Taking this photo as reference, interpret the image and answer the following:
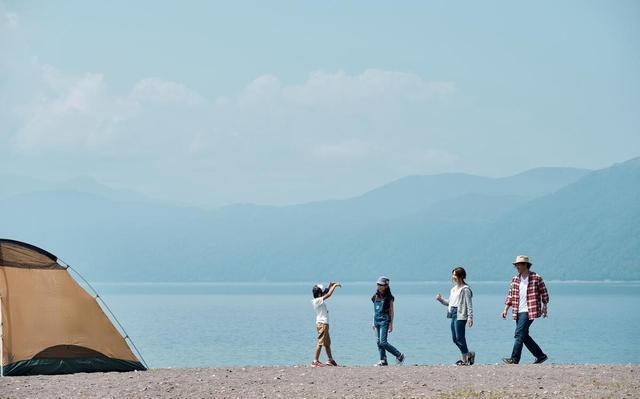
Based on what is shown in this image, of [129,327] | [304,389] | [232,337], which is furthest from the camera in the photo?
[129,327]

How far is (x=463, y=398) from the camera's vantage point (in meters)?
16.2

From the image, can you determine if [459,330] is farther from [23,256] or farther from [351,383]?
[23,256]

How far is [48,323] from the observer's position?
821 inches

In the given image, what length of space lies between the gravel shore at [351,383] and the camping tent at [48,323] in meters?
1.25

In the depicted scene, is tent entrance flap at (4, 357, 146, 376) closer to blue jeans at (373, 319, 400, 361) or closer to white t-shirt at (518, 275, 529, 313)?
blue jeans at (373, 319, 400, 361)

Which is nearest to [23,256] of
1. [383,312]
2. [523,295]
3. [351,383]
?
[383,312]

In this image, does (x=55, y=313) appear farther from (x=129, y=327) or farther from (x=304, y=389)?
(x=129, y=327)

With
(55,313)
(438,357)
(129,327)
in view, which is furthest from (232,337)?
(55,313)

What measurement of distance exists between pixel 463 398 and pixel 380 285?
4.88m

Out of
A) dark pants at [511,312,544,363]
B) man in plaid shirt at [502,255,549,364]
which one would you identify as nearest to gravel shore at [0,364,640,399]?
dark pants at [511,312,544,363]

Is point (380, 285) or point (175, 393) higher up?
point (380, 285)

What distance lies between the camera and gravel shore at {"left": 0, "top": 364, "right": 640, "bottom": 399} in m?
16.8

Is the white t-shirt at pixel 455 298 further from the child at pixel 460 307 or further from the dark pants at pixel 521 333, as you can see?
the dark pants at pixel 521 333

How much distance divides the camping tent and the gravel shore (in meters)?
1.25
